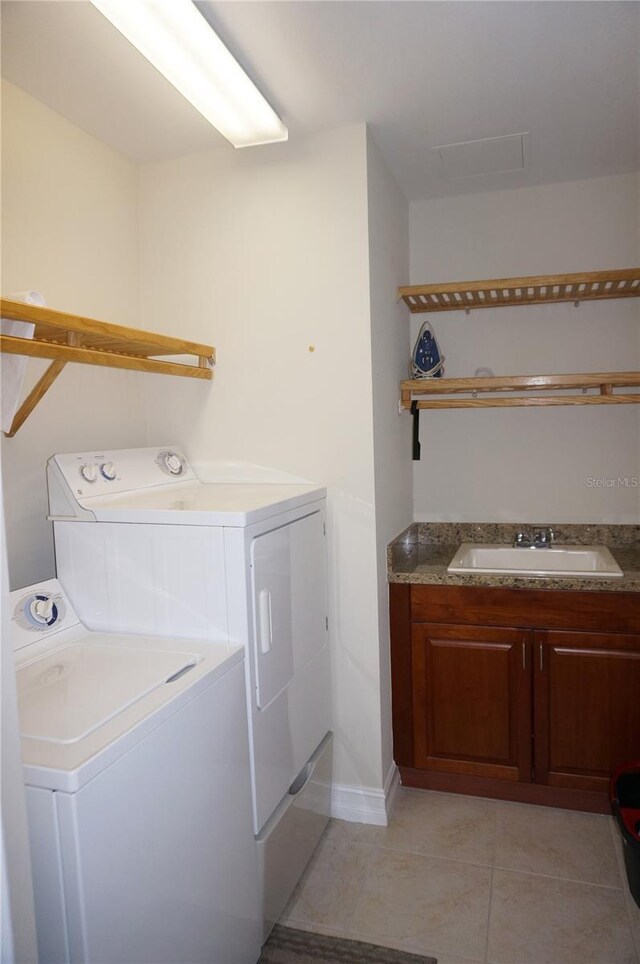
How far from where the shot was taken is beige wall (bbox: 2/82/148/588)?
180 centimetres

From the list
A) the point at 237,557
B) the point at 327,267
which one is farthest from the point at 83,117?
the point at 237,557

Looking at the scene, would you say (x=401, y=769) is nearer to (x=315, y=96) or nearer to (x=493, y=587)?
(x=493, y=587)

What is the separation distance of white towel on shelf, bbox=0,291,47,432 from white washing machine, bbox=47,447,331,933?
0.76 feet

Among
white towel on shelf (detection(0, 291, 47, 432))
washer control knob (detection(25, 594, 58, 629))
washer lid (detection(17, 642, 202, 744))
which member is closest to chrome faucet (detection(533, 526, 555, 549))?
washer lid (detection(17, 642, 202, 744))

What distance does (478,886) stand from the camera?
1918 millimetres

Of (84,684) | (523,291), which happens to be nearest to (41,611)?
(84,684)

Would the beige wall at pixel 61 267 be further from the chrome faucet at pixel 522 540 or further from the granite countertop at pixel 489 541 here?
the chrome faucet at pixel 522 540

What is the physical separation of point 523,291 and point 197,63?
60.4 inches

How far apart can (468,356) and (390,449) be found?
71 cm

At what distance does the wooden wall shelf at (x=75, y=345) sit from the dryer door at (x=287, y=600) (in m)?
0.67

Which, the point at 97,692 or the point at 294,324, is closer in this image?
the point at 97,692

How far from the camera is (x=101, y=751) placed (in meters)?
1.08

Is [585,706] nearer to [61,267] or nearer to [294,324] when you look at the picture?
[294,324]

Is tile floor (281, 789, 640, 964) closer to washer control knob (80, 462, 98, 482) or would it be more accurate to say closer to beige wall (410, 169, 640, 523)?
beige wall (410, 169, 640, 523)
